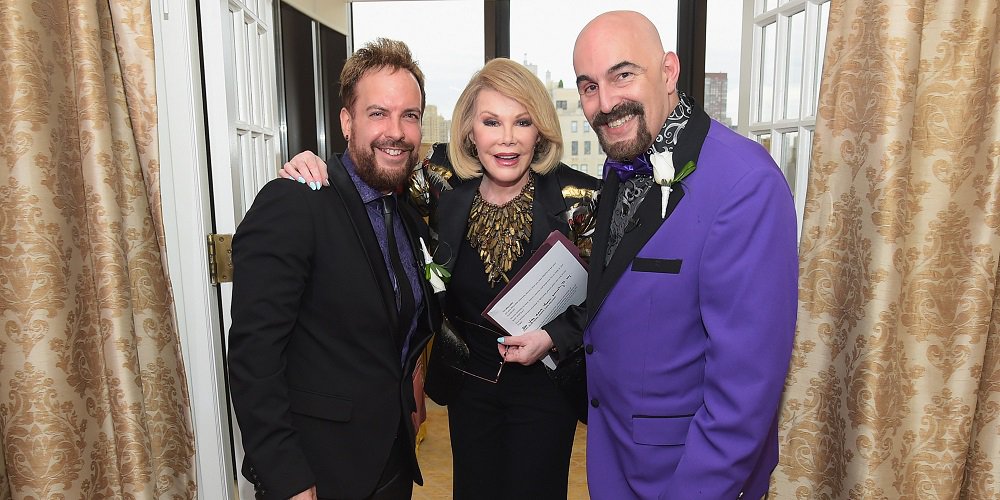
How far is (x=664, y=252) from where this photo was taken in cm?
126

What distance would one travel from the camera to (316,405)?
1361 mm

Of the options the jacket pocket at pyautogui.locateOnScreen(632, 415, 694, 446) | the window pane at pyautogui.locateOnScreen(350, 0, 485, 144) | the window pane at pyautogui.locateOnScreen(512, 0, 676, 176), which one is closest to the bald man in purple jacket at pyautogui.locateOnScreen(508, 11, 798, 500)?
the jacket pocket at pyautogui.locateOnScreen(632, 415, 694, 446)

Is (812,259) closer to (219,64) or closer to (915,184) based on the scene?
(915,184)

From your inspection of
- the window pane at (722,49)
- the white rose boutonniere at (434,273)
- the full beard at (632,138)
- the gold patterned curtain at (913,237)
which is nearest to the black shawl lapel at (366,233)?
the white rose boutonniere at (434,273)

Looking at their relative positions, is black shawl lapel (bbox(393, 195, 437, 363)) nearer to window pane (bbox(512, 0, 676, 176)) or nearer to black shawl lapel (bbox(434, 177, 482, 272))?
black shawl lapel (bbox(434, 177, 482, 272))

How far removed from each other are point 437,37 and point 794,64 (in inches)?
125

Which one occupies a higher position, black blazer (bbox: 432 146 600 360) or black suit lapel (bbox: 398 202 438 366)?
black blazer (bbox: 432 146 600 360)

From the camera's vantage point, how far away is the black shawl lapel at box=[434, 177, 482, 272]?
1.83 m

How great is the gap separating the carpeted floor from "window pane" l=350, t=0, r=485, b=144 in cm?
205

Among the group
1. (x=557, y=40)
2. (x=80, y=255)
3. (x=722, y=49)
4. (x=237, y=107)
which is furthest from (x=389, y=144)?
(x=722, y=49)

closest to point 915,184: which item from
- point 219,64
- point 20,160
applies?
point 219,64

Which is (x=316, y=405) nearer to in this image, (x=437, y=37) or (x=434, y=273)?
(x=434, y=273)

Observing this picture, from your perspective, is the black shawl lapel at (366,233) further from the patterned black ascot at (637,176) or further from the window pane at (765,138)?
the window pane at (765,138)

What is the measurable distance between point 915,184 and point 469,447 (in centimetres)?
139
